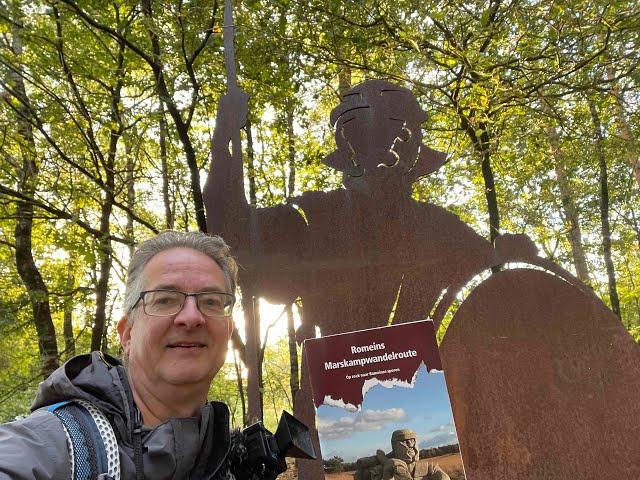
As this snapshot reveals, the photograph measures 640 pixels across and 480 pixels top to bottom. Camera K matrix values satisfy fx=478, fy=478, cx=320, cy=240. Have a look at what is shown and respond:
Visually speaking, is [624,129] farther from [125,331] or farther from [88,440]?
[88,440]

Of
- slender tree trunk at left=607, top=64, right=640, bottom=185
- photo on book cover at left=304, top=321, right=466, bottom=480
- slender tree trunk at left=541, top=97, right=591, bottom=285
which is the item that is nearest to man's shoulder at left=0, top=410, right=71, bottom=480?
photo on book cover at left=304, top=321, right=466, bottom=480

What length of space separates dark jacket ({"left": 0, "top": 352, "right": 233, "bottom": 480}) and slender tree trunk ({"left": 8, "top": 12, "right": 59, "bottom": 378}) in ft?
17.5

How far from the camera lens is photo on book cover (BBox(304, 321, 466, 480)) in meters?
2.19

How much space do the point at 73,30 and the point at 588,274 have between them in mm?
8921

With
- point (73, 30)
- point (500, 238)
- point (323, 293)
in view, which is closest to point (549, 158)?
point (500, 238)

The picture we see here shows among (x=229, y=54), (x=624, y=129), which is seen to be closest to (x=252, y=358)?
(x=229, y=54)

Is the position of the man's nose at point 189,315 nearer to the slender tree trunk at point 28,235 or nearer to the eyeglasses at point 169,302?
the eyeglasses at point 169,302

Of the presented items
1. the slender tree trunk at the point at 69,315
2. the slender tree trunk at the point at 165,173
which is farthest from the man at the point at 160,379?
the slender tree trunk at the point at 69,315

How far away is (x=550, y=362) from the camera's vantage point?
232 centimetres

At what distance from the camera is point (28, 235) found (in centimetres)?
674

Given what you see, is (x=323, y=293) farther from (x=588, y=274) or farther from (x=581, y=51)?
(x=588, y=274)

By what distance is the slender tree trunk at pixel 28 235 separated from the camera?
19.1ft

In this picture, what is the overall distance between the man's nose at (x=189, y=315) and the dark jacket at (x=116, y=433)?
20cm

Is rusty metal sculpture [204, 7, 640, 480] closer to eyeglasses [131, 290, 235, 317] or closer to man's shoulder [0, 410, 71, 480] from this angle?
eyeglasses [131, 290, 235, 317]
